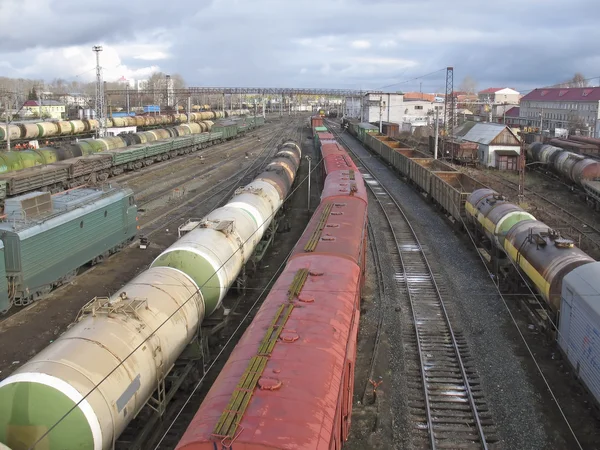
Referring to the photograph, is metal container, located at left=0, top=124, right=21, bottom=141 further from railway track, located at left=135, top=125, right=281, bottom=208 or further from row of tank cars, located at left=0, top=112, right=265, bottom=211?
railway track, located at left=135, top=125, right=281, bottom=208

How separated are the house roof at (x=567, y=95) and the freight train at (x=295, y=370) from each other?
331ft

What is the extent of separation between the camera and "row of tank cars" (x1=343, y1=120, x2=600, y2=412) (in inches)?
490

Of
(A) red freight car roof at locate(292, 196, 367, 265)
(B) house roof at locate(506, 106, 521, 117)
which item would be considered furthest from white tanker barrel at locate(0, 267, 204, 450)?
(B) house roof at locate(506, 106, 521, 117)

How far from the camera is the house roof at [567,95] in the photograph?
9803 cm

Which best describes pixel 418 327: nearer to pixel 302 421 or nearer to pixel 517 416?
pixel 517 416

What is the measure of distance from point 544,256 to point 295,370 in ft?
36.4

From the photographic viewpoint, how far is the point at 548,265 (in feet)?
52.1

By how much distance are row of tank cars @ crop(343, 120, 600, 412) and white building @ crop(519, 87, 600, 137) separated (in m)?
69.8

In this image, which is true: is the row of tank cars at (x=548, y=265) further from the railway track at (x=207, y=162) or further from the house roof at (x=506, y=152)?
the house roof at (x=506, y=152)

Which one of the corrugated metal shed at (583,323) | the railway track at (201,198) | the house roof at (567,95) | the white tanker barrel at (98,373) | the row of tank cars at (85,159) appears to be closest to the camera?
the white tanker barrel at (98,373)

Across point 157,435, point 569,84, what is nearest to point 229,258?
point 157,435

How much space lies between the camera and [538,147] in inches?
2064

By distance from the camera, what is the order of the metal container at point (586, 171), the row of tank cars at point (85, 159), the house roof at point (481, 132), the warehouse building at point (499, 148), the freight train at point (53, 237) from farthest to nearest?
the house roof at point (481, 132) < the warehouse building at point (499, 148) < the metal container at point (586, 171) < the row of tank cars at point (85, 159) < the freight train at point (53, 237)

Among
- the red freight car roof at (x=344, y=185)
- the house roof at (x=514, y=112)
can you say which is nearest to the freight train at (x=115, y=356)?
the red freight car roof at (x=344, y=185)
